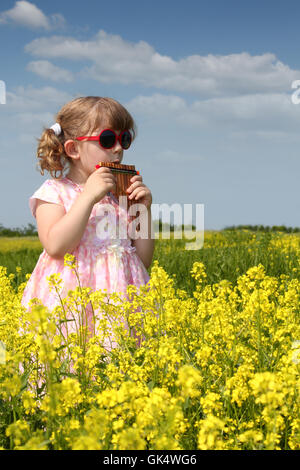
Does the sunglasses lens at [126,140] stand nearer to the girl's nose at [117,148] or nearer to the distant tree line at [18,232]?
the girl's nose at [117,148]

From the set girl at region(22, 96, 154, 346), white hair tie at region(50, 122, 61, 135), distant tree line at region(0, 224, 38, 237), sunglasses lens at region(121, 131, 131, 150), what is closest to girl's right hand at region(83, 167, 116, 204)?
girl at region(22, 96, 154, 346)

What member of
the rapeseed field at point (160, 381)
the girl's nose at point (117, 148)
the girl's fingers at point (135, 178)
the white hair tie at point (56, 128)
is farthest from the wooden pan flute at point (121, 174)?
the rapeseed field at point (160, 381)

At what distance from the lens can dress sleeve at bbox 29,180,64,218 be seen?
12.5ft

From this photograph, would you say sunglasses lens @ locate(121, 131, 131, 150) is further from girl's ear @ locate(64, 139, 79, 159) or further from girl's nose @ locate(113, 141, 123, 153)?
girl's ear @ locate(64, 139, 79, 159)

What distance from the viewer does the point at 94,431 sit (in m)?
1.65

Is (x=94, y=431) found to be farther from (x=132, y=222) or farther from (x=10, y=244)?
(x=10, y=244)

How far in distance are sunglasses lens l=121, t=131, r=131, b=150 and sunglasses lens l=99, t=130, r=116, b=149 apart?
0.35 ft

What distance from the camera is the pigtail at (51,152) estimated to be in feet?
13.4

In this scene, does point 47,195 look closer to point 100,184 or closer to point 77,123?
point 100,184

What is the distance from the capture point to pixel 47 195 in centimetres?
383

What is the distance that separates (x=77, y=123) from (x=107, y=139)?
32 centimetres

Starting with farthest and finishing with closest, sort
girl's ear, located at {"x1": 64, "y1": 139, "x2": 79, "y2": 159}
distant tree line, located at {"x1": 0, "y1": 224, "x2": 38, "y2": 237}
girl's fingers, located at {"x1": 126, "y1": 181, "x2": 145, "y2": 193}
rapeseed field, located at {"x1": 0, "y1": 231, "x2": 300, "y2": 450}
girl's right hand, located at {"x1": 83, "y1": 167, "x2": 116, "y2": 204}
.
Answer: distant tree line, located at {"x1": 0, "y1": 224, "x2": 38, "y2": 237} < girl's ear, located at {"x1": 64, "y1": 139, "x2": 79, "y2": 159} < girl's fingers, located at {"x1": 126, "y1": 181, "x2": 145, "y2": 193} < girl's right hand, located at {"x1": 83, "y1": 167, "x2": 116, "y2": 204} < rapeseed field, located at {"x1": 0, "y1": 231, "x2": 300, "y2": 450}

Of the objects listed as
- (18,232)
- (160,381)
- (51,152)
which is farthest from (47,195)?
(18,232)

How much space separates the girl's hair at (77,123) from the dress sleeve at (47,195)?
0.20 metres
